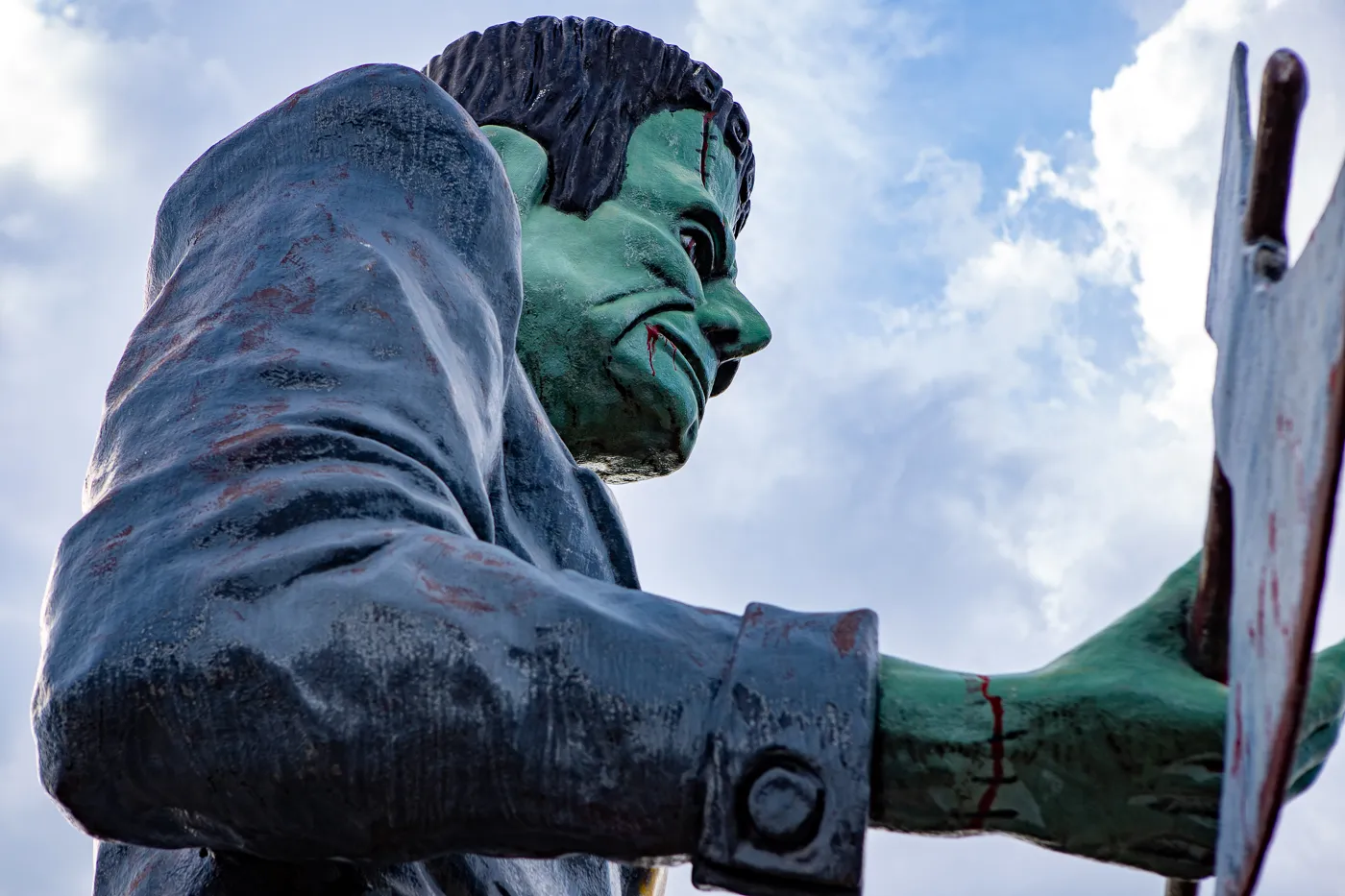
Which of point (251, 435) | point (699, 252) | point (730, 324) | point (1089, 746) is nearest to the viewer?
point (1089, 746)

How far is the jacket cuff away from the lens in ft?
7.84

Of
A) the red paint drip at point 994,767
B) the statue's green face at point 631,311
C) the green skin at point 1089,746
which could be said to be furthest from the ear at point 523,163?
the red paint drip at point 994,767

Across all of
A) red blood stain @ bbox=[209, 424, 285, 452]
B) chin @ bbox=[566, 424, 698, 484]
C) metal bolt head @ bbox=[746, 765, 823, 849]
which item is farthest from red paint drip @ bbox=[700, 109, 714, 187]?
metal bolt head @ bbox=[746, 765, 823, 849]

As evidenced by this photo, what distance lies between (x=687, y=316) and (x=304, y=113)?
1250 millimetres

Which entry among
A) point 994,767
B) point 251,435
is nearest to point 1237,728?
point 994,767

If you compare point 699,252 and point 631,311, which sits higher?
point 699,252

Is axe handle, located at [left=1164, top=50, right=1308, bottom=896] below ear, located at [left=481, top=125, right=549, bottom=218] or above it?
below

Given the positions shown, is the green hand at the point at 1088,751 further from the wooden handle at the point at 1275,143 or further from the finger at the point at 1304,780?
the wooden handle at the point at 1275,143

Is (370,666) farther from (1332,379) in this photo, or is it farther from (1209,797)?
(1332,379)

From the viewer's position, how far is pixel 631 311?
4.41m

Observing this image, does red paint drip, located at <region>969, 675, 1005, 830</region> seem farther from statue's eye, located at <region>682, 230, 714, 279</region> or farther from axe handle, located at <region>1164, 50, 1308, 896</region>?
statue's eye, located at <region>682, 230, 714, 279</region>

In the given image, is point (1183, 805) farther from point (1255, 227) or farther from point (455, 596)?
point (455, 596)

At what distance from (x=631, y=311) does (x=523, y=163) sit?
1.49 ft

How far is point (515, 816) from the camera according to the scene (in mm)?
2467
